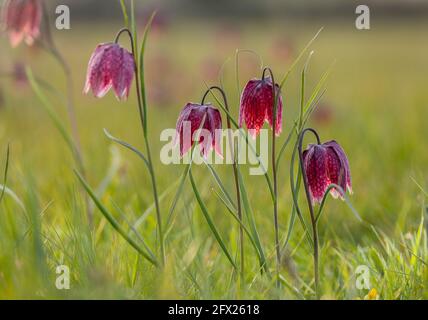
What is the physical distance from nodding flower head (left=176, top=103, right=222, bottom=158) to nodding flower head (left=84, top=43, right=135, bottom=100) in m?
0.12

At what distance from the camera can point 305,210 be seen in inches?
88.6

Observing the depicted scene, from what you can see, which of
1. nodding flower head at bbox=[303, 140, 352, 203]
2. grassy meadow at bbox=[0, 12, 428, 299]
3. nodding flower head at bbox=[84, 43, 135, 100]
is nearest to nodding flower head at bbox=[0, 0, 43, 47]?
grassy meadow at bbox=[0, 12, 428, 299]

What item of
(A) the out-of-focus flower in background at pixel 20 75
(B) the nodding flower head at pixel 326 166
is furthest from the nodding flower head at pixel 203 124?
(A) the out-of-focus flower in background at pixel 20 75

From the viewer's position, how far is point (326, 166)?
4.14 ft

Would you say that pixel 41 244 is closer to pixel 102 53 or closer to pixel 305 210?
pixel 102 53

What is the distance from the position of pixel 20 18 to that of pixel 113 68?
82 centimetres

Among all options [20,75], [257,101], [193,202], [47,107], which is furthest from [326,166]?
[20,75]

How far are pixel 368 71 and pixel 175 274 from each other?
20.7ft

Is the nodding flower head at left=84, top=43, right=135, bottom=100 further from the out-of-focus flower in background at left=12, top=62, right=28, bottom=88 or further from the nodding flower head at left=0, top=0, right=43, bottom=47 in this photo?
the out-of-focus flower in background at left=12, top=62, right=28, bottom=88

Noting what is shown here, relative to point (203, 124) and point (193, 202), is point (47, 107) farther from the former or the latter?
point (203, 124)

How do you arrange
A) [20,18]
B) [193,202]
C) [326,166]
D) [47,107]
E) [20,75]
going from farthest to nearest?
1. [20,75]
2. [20,18]
3. [193,202]
4. [47,107]
5. [326,166]

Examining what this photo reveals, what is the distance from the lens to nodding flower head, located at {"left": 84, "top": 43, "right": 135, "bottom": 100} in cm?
131

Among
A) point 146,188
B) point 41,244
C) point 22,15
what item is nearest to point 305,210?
point 146,188

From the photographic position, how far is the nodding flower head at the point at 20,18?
6.59 feet
